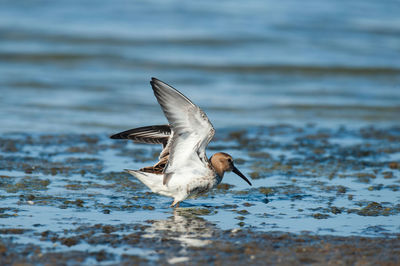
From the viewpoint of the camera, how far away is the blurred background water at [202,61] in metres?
11.7

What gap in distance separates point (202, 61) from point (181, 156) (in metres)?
9.97

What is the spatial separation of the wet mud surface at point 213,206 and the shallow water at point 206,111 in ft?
0.09

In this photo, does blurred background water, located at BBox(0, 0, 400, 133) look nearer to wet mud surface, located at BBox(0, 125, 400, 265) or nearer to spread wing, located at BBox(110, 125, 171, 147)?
wet mud surface, located at BBox(0, 125, 400, 265)

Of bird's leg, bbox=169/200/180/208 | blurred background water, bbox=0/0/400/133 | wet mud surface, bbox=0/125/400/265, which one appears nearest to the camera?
wet mud surface, bbox=0/125/400/265

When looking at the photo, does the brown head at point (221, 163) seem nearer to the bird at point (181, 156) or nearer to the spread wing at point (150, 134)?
the bird at point (181, 156)

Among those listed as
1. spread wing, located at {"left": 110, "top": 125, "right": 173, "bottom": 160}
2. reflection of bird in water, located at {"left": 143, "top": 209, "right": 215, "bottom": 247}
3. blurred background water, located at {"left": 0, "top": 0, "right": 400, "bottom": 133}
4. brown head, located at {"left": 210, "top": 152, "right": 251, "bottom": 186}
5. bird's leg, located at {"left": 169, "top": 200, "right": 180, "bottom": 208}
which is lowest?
reflection of bird in water, located at {"left": 143, "top": 209, "right": 215, "bottom": 247}

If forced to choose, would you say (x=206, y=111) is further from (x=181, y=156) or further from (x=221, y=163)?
(x=181, y=156)

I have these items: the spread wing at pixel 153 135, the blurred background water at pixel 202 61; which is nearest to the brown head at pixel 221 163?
the spread wing at pixel 153 135

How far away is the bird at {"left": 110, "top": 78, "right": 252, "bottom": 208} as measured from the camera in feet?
18.9

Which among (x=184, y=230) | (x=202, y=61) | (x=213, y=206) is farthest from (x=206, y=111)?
(x=184, y=230)

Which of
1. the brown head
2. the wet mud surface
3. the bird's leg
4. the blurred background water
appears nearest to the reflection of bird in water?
the wet mud surface

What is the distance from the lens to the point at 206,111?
11.7 meters

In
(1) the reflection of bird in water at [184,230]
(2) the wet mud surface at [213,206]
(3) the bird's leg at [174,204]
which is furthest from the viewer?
(3) the bird's leg at [174,204]

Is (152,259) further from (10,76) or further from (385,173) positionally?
(10,76)
